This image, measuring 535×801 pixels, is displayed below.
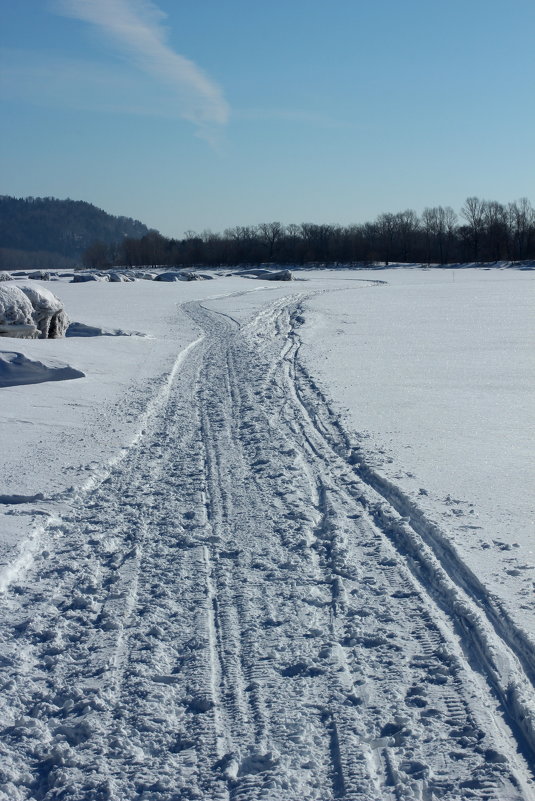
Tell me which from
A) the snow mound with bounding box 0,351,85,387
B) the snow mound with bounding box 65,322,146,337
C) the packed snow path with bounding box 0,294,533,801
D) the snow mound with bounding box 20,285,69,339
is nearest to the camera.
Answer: the packed snow path with bounding box 0,294,533,801

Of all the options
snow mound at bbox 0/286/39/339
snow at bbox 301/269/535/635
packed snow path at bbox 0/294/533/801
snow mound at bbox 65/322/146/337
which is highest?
snow mound at bbox 0/286/39/339

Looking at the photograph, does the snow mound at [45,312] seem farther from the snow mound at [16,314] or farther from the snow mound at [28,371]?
the snow mound at [28,371]

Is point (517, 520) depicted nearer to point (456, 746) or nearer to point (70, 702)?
point (456, 746)

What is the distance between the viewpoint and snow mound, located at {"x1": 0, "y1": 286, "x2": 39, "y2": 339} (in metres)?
14.8

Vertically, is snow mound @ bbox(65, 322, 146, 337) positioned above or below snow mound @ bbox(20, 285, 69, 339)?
below

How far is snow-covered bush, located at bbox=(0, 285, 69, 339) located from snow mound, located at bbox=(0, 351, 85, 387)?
2.73 meters

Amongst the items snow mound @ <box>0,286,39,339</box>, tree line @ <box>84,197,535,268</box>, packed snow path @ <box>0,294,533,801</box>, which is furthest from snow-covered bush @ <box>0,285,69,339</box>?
tree line @ <box>84,197,535,268</box>

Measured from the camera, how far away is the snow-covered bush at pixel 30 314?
587 inches

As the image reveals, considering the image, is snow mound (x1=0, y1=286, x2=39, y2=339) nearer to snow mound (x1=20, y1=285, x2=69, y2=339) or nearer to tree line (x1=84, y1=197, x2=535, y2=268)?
snow mound (x1=20, y1=285, x2=69, y2=339)

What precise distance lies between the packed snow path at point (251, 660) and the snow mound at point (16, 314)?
31.4 ft

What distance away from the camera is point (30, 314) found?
15.5 m

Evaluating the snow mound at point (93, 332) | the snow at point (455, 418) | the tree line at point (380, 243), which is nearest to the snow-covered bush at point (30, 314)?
the snow mound at point (93, 332)

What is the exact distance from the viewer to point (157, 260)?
119688 mm

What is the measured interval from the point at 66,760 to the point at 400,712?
140 cm
